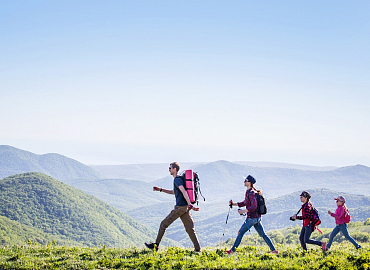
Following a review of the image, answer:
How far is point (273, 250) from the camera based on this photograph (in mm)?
A: 10766

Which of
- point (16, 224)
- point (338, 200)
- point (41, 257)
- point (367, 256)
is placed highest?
point (338, 200)

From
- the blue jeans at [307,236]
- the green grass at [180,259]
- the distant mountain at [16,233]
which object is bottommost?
the distant mountain at [16,233]

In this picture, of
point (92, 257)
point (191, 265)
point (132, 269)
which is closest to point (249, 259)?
point (191, 265)

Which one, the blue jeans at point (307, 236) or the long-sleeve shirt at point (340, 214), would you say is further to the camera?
the long-sleeve shirt at point (340, 214)

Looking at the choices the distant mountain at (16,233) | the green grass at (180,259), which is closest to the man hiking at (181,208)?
the green grass at (180,259)

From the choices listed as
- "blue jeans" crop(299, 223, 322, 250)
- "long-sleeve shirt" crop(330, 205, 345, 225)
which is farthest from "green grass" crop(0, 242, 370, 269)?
"long-sleeve shirt" crop(330, 205, 345, 225)

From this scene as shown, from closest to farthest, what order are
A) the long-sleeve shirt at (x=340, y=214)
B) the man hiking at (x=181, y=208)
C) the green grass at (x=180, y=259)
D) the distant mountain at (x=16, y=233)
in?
the green grass at (x=180, y=259) < the man hiking at (x=181, y=208) < the long-sleeve shirt at (x=340, y=214) < the distant mountain at (x=16, y=233)

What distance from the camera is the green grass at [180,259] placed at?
9.29 metres

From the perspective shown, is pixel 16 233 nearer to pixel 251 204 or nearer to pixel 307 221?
pixel 251 204

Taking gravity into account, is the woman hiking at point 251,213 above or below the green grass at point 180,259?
above

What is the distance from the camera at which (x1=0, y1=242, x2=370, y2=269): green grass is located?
9289 millimetres

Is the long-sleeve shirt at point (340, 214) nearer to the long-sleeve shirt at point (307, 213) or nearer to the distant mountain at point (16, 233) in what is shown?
the long-sleeve shirt at point (307, 213)

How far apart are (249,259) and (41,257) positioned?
6768 millimetres

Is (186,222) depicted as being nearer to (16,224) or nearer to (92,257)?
(92,257)
